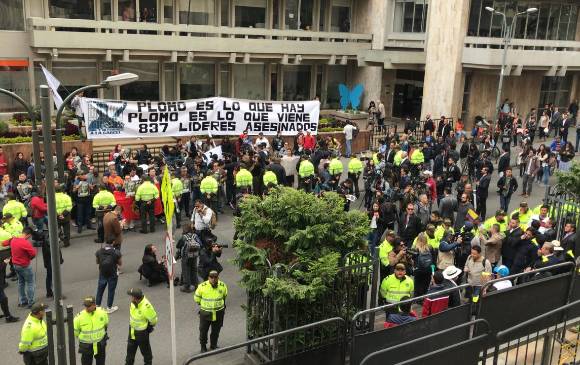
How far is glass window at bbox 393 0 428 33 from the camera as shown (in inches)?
1224

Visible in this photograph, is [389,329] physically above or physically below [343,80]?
below

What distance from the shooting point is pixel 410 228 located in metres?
13.1

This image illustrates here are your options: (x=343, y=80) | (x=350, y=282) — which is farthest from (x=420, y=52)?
(x=350, y=282)

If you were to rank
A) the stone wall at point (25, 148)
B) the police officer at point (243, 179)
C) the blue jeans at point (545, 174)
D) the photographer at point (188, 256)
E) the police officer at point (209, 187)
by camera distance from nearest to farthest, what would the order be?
the photographer at point (188, 256), the police officer at point (209, 187), the police officer at point (243, 179), the stone wall at point (25, 148), the blue jeans at point (545, 174)

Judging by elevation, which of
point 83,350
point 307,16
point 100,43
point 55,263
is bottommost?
point 83,350

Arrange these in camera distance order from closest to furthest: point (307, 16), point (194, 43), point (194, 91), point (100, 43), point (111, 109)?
point (111, 109) < point (100, 43) < point (194, 43) < point (194, 91) < point (307, 16)

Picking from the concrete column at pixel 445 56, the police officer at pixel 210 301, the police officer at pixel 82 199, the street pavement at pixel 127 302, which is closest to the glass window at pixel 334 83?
the concrete column at pixel 445 56

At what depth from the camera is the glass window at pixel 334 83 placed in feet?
110

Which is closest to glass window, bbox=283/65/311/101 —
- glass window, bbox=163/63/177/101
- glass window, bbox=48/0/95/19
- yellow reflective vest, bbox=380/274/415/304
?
glass window, bbox=163/63/177/101

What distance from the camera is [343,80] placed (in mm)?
34156

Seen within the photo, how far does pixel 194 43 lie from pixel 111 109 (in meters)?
8.85

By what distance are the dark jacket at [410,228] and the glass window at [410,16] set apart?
2055 centimetres

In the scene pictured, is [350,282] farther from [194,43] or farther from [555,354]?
[194,43]

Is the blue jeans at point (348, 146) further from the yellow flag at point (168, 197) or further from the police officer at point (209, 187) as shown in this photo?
the yellow flag at point (168, 197)
